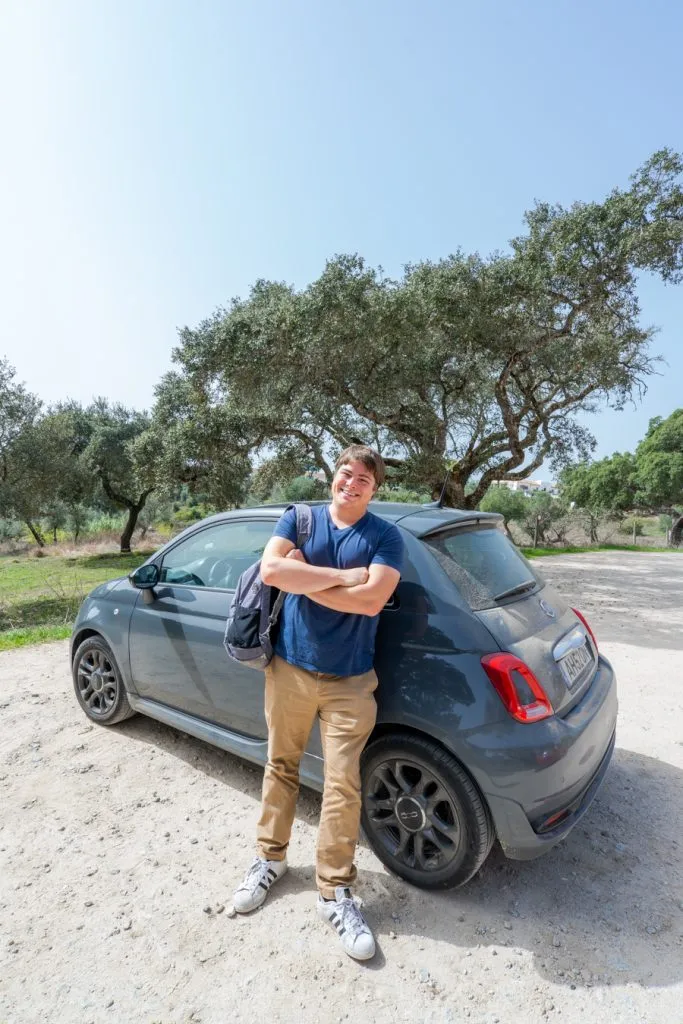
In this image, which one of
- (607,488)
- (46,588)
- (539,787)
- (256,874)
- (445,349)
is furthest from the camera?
(607,488)

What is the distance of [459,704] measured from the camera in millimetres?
2221

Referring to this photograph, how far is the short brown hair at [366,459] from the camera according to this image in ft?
7.76

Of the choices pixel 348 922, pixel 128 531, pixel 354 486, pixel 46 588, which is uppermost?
pixel 354 486

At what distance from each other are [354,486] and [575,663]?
1.46 m

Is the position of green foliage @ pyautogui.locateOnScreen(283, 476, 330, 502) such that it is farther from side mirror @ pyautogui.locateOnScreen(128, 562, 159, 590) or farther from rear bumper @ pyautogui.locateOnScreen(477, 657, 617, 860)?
rear bumper @ pyautogui.locateOnScreen(477, 657, 617, 860)

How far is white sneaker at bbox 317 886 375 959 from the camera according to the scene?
2075mm

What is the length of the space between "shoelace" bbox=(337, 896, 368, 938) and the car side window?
1693 millimetres

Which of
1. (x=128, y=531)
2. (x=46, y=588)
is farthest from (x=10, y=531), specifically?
(x=46, y=588)

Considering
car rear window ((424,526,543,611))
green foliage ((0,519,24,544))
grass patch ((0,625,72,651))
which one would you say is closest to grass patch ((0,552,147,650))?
grass patch ((0,625,72,651))

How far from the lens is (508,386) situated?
14734 millimetres

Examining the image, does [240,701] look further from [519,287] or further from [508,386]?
[508,386]

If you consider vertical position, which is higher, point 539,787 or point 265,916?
point 539,787

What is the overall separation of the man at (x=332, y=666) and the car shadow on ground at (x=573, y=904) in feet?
0.97

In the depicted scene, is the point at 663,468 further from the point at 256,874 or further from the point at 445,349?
the point at 256,874
